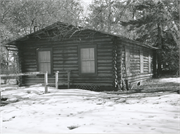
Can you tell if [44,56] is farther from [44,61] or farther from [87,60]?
[87,60]

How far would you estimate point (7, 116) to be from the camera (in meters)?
6.89

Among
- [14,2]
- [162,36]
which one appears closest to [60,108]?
[162,36]

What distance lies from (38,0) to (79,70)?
76.9ft

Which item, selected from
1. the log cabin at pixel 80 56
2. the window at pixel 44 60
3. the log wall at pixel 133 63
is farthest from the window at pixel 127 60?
the window at pixel 44 60

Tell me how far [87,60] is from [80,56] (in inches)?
22.2

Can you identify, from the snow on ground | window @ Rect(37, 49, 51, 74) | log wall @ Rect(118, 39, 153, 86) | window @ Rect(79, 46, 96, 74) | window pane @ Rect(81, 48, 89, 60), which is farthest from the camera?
window @ Rect(37, 49, 51, 74)

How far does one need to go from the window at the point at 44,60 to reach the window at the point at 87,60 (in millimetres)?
2516

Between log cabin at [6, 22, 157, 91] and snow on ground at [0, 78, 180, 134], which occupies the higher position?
log cabin at [6, 22, 157, 91]

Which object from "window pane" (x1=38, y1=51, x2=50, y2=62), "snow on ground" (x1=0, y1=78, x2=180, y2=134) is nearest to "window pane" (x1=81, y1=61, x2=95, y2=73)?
"window pane" (x1=38, y1=51, x2=50, y2=62)

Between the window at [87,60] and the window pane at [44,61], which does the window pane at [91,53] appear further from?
the window pane at [44,61]

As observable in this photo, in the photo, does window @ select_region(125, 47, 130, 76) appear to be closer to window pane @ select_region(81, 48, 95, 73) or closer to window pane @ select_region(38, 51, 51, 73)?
window pane @ select_region(81, 48, 95, 73)

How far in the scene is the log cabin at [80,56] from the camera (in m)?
13.4

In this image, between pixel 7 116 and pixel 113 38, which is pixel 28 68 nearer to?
pixel 113 38

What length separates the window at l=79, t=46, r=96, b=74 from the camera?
13.8m
